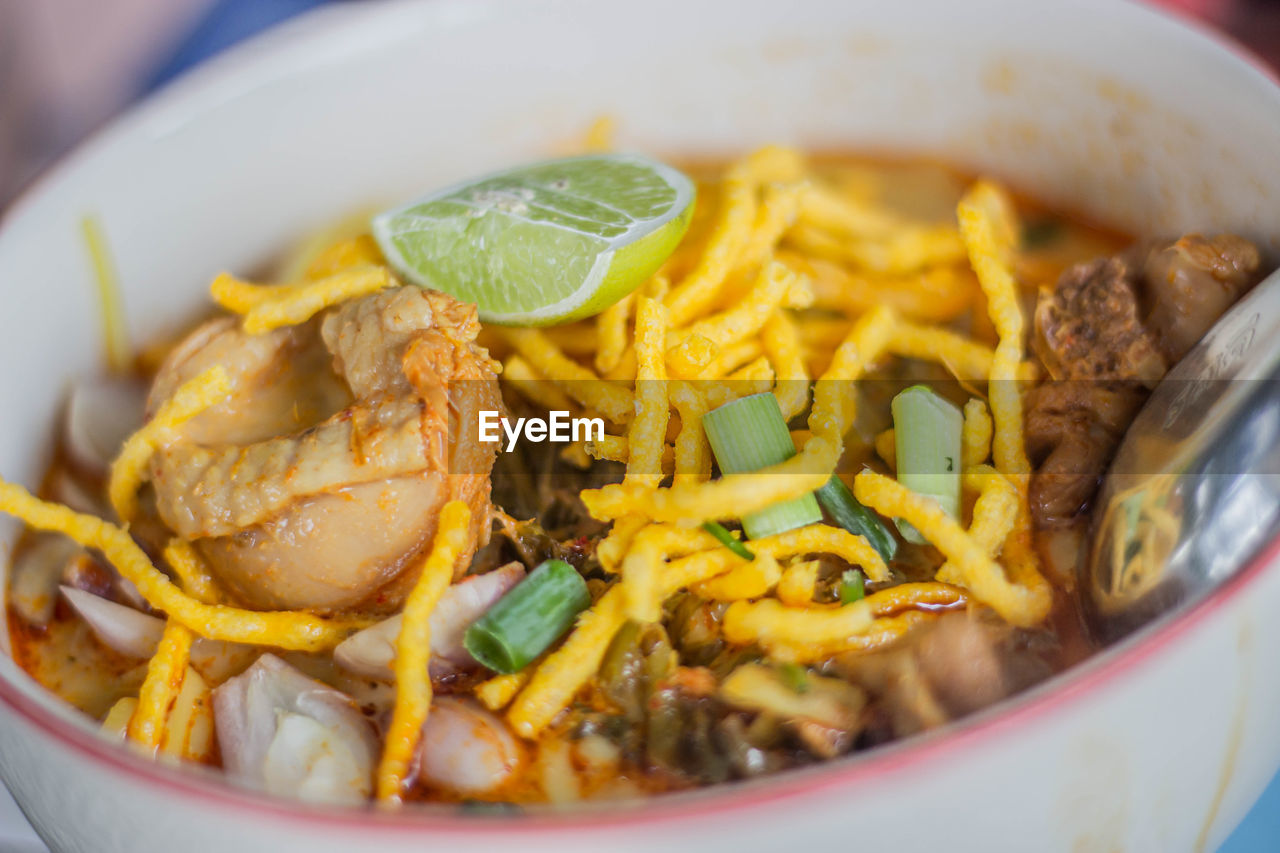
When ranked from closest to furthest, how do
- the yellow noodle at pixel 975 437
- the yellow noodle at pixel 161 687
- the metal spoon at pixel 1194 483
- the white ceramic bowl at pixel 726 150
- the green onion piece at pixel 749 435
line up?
the white ceramic bowl at pixel 726 150 → the metal spoon at pixel 1194 483 → the yellow noodle at pixel 161 687 → the green onion piece at pixel 749 435 → the yellow noodle at pixel 975 437

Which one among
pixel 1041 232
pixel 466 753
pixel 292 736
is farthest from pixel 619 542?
pixel 1041 232

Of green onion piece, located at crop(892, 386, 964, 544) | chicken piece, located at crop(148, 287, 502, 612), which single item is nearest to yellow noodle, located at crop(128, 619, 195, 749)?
chicken piece, located at crop(148, 287, 502, 612)

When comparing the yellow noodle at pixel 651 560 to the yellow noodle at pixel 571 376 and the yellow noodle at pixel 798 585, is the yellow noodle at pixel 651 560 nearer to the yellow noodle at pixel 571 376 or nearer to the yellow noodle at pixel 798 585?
the yellow noodle at pixel 798 585

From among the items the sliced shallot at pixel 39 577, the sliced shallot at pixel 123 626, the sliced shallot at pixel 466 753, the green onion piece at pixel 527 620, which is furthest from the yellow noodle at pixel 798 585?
the sliced shallot at pixel 39 577

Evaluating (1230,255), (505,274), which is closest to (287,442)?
(505,274)

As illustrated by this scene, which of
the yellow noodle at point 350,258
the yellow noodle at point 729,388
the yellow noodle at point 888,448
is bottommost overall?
the yellow noodle at point 888,448

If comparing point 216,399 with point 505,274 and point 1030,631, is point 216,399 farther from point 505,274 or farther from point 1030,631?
point 1030,631

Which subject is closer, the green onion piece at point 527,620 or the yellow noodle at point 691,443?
the green onion piece at point 527,620
